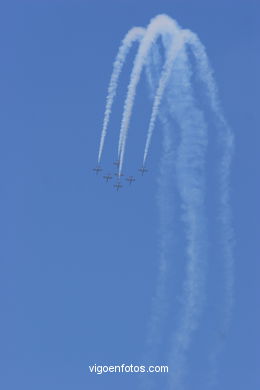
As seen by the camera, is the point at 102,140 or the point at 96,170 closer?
the point at 102,140

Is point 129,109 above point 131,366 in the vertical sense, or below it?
above

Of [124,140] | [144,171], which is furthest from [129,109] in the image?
[144,171]

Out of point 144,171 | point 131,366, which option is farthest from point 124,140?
point 131,366

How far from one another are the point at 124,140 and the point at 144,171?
593cm

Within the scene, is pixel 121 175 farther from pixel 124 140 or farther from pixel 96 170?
pixel 124 140

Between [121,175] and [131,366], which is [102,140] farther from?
[131,366]

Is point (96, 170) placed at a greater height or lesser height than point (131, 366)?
greater

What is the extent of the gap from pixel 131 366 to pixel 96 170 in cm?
1158

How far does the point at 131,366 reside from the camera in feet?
212

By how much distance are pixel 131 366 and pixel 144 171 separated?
433 inches

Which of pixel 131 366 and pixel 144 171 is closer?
pixel 131 366

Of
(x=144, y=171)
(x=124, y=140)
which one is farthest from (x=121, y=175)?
(x=124, y=140)

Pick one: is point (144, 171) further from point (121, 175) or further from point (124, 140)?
point (124, 140)

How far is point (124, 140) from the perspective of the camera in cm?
6384
